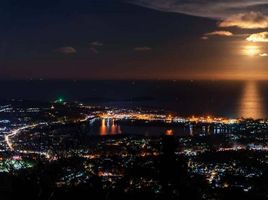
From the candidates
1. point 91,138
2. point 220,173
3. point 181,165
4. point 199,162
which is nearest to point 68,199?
point 181,165

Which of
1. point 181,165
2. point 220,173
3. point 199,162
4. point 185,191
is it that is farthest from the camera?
point 199,162

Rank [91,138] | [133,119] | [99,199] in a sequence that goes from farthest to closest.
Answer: [133,119] < [91,138] < [99,199]

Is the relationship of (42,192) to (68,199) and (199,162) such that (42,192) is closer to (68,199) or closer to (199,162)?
(68,199)

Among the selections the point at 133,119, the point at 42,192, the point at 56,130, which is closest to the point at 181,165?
the point at 42,192

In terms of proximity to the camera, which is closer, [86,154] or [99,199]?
[99,199]

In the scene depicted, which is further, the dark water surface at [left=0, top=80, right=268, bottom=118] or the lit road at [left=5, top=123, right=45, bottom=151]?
the dark water surface at [left=0, top=80, right=268, bottom=118]

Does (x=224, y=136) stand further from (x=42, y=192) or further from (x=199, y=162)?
(x=42, y=192)

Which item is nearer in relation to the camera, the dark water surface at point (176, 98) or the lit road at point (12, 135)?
the lit road at point (12, 135)

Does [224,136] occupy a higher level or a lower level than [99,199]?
lower

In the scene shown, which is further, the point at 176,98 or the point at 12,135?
the point at 176,98
